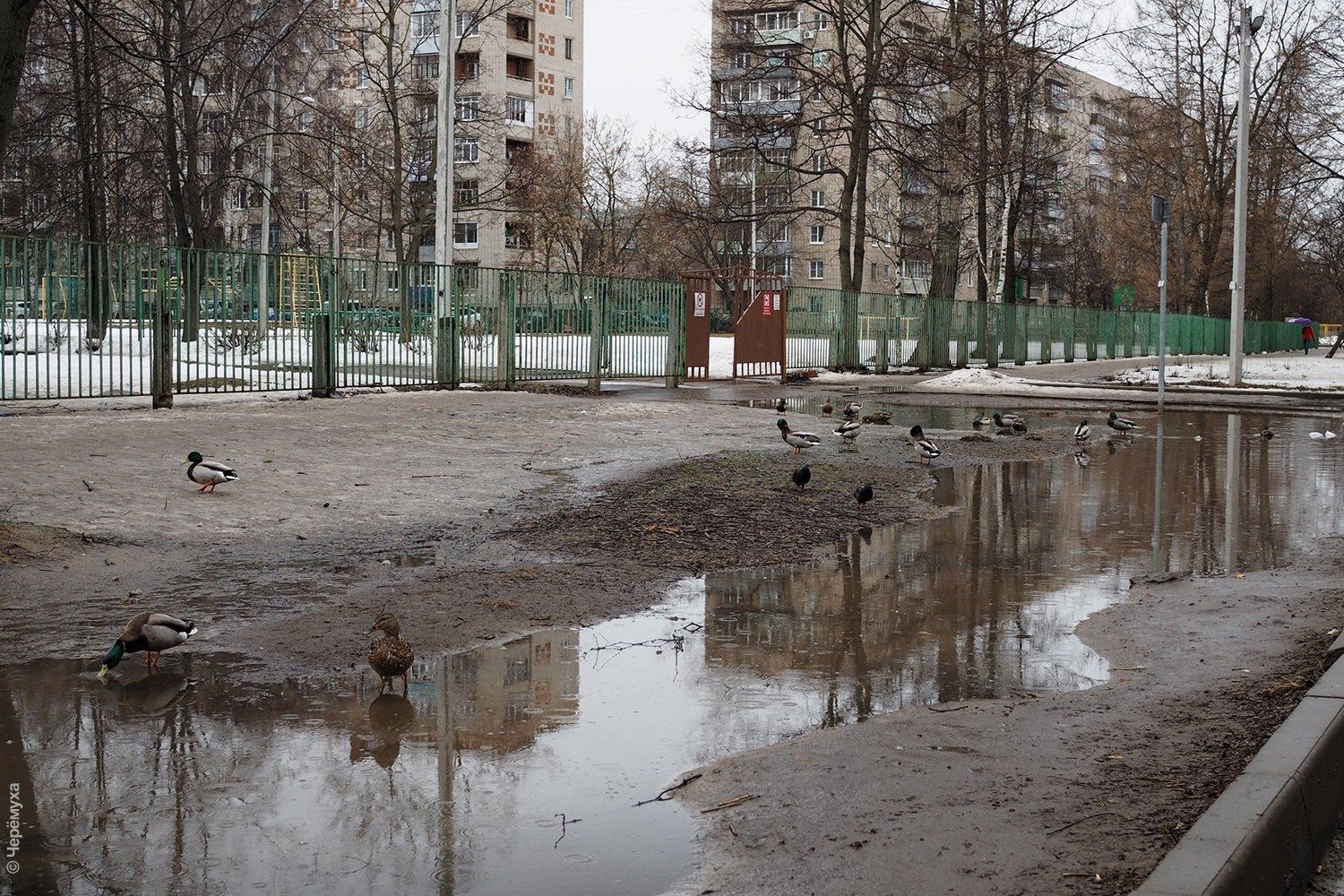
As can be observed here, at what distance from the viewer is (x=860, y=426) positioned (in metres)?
16.9

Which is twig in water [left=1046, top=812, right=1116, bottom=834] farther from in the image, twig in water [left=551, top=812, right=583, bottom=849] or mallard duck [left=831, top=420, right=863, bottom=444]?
mallard duck [left=831, top=420, right=863, bottom=444]

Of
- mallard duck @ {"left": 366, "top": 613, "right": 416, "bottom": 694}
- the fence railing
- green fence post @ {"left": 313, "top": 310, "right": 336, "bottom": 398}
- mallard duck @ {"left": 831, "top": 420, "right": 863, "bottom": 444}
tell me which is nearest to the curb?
mallard duck @ {"left": 366, "top": 613, "right": 416, "bottom": 694}

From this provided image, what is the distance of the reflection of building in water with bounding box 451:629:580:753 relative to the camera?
5219mm

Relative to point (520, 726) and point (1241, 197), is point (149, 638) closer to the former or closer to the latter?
point (520, 726)

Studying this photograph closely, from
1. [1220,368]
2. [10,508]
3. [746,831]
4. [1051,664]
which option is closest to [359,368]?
[10,508]

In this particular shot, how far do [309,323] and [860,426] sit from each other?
915 centimetres

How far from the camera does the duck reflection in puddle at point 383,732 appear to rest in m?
4.92

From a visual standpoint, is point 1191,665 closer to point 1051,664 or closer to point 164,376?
point 1051,664

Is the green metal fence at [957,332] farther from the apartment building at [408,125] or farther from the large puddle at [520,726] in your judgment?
the large puddle at [520,726]

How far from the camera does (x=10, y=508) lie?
9.48 m

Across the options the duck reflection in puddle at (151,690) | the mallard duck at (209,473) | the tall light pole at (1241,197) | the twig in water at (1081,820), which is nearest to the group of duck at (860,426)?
the mallard duck at (209,473)

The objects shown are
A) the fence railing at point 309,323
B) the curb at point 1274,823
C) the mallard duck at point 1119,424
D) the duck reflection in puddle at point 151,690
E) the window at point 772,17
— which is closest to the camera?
the curb at point 1274,823

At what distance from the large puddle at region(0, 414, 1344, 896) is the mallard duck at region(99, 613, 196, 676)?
99 millimetres

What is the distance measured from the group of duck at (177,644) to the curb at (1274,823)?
3.31m
